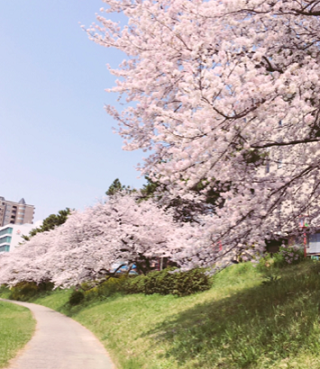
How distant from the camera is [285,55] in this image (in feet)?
30.4

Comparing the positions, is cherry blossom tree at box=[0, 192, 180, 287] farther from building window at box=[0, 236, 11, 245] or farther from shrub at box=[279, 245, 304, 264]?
building window at box=[0, 236, 11, 245]

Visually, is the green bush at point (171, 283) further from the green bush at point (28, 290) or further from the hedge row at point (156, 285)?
the green bush at point (28, 290)

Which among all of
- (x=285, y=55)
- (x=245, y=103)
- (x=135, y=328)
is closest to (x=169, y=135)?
(x=245, y=103)

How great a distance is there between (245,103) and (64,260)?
25424 mm

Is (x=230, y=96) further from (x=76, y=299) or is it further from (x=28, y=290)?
(x=28, y=290)

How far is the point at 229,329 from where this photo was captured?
356 inches

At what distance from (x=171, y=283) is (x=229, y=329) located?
11.6 m

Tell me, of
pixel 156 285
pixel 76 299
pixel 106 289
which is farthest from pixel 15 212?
pixel 156 285

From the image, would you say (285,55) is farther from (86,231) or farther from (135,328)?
(86,231)

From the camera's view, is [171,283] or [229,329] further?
[171,283]

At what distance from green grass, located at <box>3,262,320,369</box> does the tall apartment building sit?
18667 centimetres

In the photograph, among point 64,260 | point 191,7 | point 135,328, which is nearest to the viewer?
point 191,7

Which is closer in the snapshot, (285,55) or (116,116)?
(285,55)

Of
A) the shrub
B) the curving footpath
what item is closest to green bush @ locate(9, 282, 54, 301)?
the curving footpath
